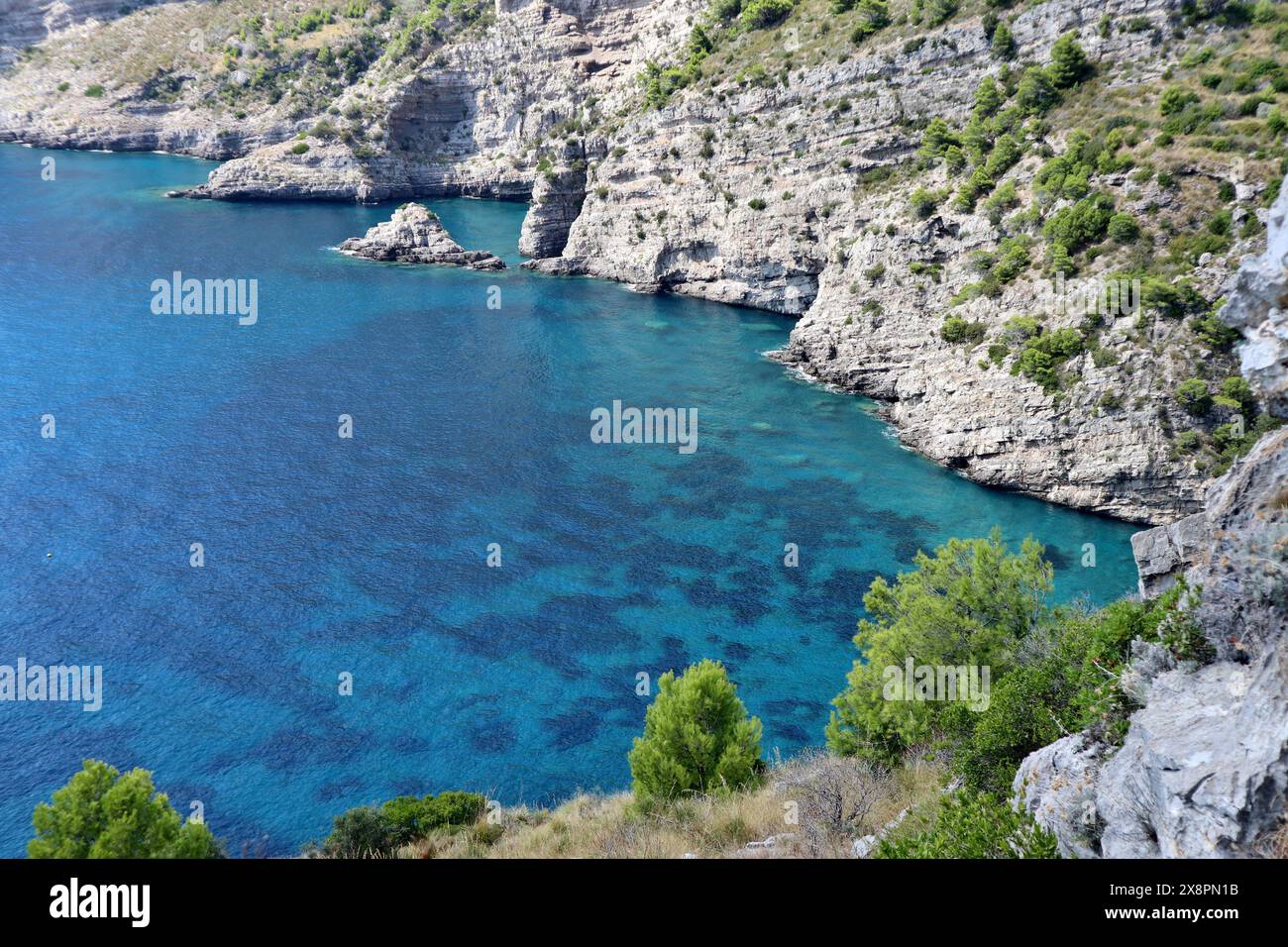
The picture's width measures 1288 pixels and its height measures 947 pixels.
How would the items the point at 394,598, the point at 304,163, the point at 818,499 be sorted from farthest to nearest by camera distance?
the point at 304,163 → the point at 818,499 → the point at 394,598

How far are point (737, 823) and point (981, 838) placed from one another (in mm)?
6489

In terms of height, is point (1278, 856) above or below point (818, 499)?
above

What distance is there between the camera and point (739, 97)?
72875 mm

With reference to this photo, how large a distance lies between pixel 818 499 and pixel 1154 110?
29620 millimetres

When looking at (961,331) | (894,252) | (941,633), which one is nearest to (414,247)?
(894,252)

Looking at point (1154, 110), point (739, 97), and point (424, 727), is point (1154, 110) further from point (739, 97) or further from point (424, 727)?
point (424, 727)

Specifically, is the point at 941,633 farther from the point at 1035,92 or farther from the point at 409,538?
the point at 1035,92

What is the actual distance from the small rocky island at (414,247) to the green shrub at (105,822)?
7372cm

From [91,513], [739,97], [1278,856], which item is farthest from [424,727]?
[739,97]

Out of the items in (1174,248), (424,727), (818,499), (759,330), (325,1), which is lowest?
(424,727)

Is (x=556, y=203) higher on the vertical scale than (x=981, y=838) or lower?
higher

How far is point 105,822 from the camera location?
17.1m
